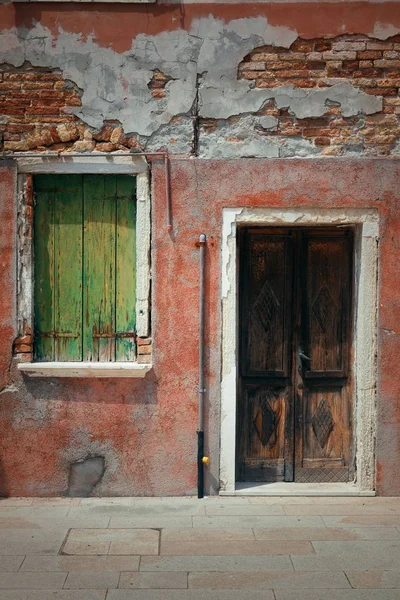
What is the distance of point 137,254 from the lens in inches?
266

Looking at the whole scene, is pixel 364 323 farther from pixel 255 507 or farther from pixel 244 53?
pixel 244 53

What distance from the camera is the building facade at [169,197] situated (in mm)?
6656

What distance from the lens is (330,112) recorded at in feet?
22.0

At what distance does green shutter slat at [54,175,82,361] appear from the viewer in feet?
22.3

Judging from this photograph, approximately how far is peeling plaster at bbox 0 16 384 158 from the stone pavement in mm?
2919

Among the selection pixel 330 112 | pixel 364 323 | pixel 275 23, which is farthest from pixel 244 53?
pixel 364 323

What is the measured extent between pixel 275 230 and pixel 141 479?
7.86ft

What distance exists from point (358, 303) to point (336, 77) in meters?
1.87

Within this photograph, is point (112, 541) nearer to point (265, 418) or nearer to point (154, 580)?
point (154, 580)

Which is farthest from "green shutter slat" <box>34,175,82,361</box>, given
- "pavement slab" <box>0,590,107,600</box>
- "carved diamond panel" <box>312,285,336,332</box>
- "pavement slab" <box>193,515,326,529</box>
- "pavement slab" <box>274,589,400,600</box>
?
"pavement slab" <box>274,589,400,600</box>

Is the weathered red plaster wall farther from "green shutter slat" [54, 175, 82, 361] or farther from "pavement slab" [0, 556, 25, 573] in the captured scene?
"pavement slab" [0, 556, 25, 573]

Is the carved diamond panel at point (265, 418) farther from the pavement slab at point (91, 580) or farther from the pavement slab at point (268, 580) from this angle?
the pavement slab at point (91, 580)

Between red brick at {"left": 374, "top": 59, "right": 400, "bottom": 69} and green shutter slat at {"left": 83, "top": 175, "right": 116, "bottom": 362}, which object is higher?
red brick at {"left": 374, "top": 59, "right": 400, "bottom": 69}

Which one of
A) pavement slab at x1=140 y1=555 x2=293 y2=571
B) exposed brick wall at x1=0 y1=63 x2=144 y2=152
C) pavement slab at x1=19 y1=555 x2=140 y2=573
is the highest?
exposed brick wall at x1=0 y1=63 x2=144 y2=152
